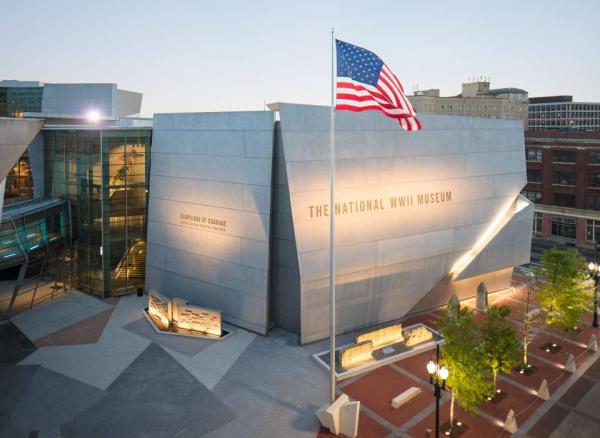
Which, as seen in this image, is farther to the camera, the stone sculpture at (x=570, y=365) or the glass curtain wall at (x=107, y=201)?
the glass curtain wall at (x=107, y=201)

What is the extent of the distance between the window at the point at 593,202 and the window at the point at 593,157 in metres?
4.27

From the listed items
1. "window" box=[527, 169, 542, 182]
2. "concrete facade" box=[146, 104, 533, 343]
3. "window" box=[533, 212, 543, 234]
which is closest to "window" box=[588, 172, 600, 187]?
"window" box=[527, 169, 542, 182]

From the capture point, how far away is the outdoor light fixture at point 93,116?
1784 inches

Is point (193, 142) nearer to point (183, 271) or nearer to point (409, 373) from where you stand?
point (183, 271)

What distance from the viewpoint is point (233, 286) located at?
96.0 feet

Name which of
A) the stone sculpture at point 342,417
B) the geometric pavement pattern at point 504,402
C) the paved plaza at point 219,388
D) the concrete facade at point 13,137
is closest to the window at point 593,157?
the paved plaza at point 219,388

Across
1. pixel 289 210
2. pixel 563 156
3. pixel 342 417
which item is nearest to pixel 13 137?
pixel 289 210

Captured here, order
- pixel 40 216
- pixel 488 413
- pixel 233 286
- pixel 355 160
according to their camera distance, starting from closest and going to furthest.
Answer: pixel 488 413 → pixel 355 160 → pixel 233 286 → pixel 40 216

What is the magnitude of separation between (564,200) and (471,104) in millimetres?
57906

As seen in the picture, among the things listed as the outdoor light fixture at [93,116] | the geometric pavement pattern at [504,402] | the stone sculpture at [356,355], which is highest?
the outdoor light fixture at [93,116]

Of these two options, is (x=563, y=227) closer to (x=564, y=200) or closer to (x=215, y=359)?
(x=564, y=200)

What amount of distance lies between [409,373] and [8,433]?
696 inches

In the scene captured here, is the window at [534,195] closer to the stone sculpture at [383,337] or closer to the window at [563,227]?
the window at [563,227]

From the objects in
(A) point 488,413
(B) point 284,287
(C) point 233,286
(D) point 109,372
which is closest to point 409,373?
(A) point 488,413
